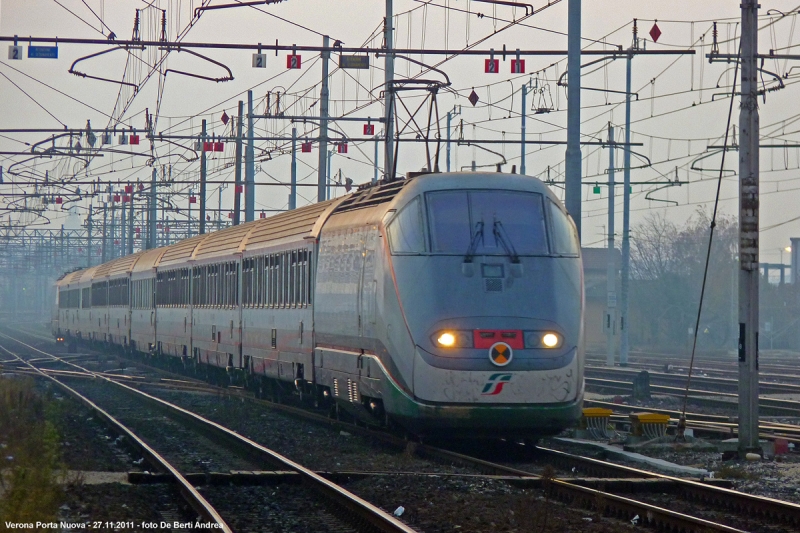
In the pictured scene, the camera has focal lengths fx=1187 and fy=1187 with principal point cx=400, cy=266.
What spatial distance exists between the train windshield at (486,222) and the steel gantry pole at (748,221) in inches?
109

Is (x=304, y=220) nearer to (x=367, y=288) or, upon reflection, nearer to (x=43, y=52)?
(x=367, y=288)

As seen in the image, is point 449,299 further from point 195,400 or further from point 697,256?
point 697,256

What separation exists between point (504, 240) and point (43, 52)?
36.4ft

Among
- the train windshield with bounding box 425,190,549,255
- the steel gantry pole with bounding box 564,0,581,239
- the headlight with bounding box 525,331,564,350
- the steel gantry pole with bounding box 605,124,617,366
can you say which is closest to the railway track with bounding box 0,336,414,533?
the headlight with bounding box 525,331,564,350

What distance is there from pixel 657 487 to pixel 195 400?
604 inches

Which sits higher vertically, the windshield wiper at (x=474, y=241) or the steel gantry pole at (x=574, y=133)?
the steel gantry pole at (x=574, y=133)

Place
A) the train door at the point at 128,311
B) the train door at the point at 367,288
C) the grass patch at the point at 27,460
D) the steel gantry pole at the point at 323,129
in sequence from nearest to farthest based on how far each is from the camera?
the grass patch at the point at 27,460, the train door at the point at 367,288, the steel gantry pole at the point at 323,129, the train door at the point at 128,311

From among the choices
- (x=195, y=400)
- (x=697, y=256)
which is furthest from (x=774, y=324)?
(x=195, y=400)

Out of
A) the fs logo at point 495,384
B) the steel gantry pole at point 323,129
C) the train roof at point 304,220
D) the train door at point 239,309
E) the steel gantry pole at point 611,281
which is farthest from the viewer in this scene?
the steel gantry pole at point 611,281

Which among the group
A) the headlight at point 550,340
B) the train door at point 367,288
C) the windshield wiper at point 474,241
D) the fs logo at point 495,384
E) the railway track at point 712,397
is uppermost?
the windshield wiper at point 474,241

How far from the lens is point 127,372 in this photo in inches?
1480

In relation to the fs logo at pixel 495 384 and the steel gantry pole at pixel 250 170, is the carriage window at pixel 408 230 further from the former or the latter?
the steel gantry pole at pixel 250 170

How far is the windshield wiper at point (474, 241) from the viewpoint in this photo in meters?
14.0

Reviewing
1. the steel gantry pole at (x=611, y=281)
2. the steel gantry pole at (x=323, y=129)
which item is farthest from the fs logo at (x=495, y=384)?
the steel gantry pole at (x=611, y=281)
